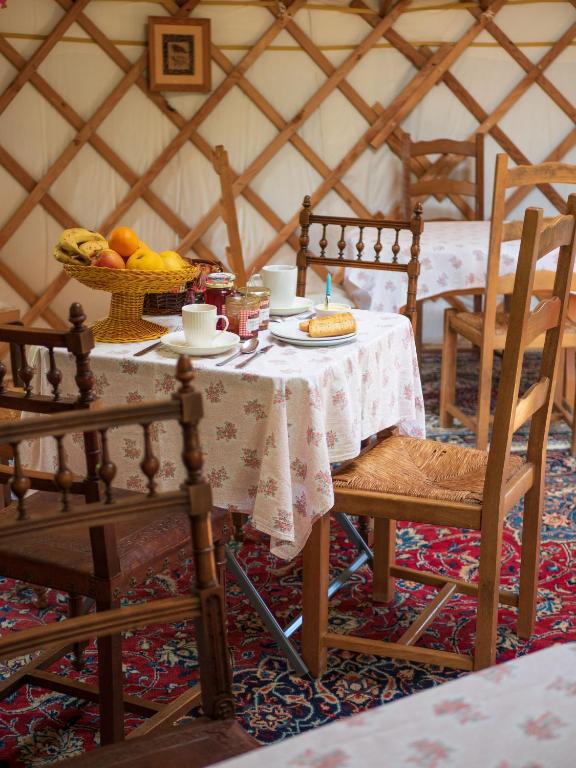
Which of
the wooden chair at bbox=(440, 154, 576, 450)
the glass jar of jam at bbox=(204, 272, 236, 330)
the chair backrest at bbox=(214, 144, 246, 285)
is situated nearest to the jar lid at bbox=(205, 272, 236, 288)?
the glass jar of jam at bbox=(204, 272, 236, 330)

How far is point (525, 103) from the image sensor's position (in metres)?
3.53

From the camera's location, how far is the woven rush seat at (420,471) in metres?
1.53

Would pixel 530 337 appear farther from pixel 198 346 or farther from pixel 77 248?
pixel 77 248

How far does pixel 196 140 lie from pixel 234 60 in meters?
0.32

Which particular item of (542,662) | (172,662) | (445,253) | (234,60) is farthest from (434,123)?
(542,662)

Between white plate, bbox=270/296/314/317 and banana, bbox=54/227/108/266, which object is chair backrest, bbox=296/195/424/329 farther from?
banana, bbox=54/227/108/266

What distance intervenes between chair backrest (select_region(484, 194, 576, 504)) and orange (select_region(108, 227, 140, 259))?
0.64m

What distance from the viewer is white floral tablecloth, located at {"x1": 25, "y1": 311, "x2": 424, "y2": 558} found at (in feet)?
4.79

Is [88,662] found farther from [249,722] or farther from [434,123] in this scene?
[434,123]

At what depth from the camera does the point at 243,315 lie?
166 centimetres

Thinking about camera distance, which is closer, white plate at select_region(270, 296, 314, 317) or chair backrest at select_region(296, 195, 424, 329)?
white plate at select_region(270, 296, 314, 317)

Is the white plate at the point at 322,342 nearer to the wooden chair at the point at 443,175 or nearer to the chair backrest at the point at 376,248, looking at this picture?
the chair backrest at the point at 376,248

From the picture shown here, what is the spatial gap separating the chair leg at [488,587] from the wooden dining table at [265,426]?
0.25m

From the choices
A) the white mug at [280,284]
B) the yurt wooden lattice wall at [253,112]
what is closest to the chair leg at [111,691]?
the white mug at [280,284]
